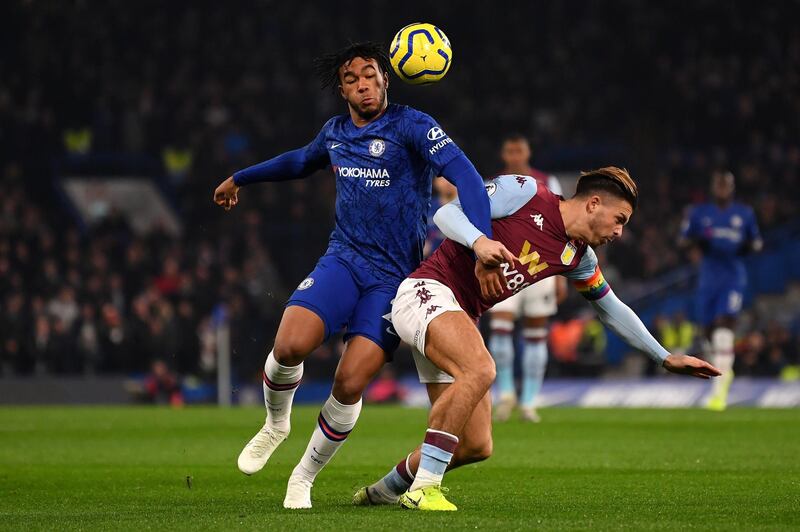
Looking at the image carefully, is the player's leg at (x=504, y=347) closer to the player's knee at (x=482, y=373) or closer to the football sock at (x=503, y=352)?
the football sock at (x=503, y=352)

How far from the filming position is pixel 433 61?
731 cm

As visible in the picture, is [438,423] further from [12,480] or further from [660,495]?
[12,480]

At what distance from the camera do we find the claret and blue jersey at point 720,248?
16.2 m

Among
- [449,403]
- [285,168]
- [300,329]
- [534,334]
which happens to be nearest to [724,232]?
[534,334]

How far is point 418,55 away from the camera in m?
7.28

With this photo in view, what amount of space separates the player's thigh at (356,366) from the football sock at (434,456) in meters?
0.67

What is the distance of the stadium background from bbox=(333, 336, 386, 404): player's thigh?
13963 mm

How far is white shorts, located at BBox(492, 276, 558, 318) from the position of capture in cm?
1382

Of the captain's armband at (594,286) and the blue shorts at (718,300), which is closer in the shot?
the captain's armband at (594,286)

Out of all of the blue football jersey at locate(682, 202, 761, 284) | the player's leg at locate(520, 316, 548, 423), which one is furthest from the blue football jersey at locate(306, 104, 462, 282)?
the blue football jersey at locate(682, 202, 761, 284)

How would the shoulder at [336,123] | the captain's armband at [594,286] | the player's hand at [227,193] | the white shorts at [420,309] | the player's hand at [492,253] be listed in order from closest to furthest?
the player's hand at [492,253], the white shorts at [420,309], the captain's armband at [594,286], the shoulder at [336,123], the player's hand at [227,193]

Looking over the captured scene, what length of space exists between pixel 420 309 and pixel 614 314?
117 cm

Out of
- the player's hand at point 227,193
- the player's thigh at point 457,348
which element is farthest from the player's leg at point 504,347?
the player's thigh at point 457,348

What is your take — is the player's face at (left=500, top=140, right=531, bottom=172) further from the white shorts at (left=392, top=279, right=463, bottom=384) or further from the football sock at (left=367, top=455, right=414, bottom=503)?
the football sock at (left=367, top=455, right=414, bottom=503)
